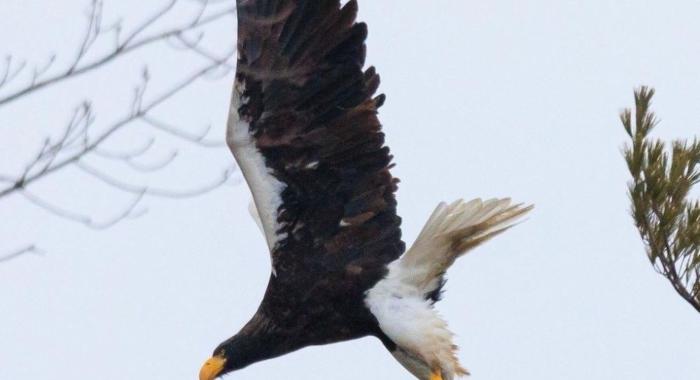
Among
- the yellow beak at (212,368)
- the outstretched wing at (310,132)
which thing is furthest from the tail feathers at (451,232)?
the yellow beak at (212,368)

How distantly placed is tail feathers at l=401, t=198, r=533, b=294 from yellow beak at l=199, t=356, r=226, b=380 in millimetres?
790

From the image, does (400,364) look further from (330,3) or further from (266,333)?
Result: (330,3)

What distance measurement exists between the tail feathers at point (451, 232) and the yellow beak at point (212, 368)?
0.79 metres

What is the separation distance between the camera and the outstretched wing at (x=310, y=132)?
5.36 m

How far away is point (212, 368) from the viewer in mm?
6055

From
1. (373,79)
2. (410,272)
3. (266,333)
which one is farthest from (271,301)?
(373,79)

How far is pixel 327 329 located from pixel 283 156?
68 centimetres

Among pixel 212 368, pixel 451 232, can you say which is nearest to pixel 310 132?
pixel 451 232

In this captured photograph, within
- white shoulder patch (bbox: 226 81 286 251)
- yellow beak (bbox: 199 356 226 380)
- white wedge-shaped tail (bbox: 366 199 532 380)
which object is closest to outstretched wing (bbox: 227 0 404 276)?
white shoulder patch (bbox: 226 81 286 251)

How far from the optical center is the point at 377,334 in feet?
19.1

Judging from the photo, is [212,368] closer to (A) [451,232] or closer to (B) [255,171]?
(B) [255,171]

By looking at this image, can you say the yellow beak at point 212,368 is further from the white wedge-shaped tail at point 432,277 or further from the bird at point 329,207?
the white wedge-shaped tail at point 432,277

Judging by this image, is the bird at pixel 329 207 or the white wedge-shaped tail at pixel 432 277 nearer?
the bird at pixel 329 207

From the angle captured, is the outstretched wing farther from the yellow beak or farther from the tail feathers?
the yellow beak
